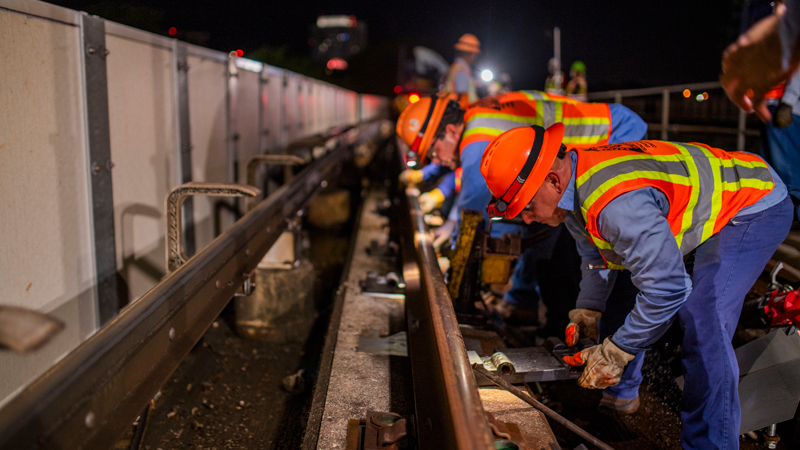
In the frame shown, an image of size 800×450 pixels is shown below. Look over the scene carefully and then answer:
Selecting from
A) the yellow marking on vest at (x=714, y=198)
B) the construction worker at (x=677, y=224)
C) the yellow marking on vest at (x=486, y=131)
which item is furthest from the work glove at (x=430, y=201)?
the yellow marking on vest at (x=714, y=198)

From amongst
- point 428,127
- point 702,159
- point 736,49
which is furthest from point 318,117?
point 736,49

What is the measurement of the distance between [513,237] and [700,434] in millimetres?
1384

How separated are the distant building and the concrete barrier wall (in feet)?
129

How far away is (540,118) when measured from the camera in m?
3.90

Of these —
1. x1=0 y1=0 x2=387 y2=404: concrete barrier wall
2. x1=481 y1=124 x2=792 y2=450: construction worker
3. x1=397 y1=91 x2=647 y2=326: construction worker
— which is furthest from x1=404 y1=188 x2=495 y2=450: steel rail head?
x1=0 y1=0 x2=387 y2=404: concrete barrier wall

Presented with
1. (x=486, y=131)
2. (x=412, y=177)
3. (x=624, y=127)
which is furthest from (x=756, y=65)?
(x=412, y=177)

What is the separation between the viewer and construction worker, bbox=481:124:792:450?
211cm

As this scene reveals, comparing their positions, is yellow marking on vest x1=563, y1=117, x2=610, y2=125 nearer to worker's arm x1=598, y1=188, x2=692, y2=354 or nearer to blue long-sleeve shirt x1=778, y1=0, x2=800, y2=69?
worker's arm x1=598, y1=188, x2=692, y2=354

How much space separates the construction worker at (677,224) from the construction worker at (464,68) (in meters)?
6.55

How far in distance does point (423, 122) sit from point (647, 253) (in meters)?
2.40

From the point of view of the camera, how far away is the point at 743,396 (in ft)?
8.25

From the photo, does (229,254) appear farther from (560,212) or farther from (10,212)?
(560,212)

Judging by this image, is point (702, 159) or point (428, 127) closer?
point (702, 159)

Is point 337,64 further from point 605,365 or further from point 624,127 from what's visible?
point 605,365
